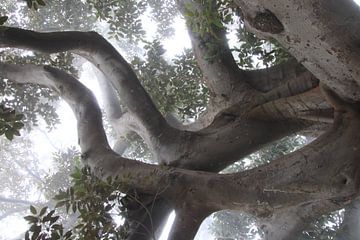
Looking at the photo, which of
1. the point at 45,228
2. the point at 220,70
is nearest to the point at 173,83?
the point at 220,70

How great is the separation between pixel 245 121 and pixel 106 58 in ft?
5.00

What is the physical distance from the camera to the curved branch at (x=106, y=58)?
345cm

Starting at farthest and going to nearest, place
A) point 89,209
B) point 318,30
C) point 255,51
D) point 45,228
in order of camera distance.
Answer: point 255,51 < point 89,209 < point 45,228 < point 318,30

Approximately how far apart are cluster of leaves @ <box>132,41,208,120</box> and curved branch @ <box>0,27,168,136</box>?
1823 mm

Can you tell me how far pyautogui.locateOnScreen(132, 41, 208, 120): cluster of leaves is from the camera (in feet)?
19.0

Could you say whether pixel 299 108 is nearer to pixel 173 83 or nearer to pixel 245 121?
pixel 245 121

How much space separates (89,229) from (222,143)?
145 centimetres

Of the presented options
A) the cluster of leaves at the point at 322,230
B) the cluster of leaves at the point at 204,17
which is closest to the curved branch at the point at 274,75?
the cluster of leaves at the point at 204,17

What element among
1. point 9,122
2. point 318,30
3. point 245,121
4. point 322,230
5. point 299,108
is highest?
point 9,122

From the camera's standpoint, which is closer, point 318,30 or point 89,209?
point 318,30

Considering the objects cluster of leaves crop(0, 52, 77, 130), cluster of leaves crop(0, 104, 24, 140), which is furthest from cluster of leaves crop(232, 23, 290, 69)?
cluster of leaves crop(0, 104, 24, 140)

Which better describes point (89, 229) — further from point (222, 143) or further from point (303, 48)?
point (303, 48)

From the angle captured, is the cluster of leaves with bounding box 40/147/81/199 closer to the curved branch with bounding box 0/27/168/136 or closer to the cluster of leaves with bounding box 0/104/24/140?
the curved branch with bounding box 0/27/168/136

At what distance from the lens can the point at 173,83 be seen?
5902 millimetres
